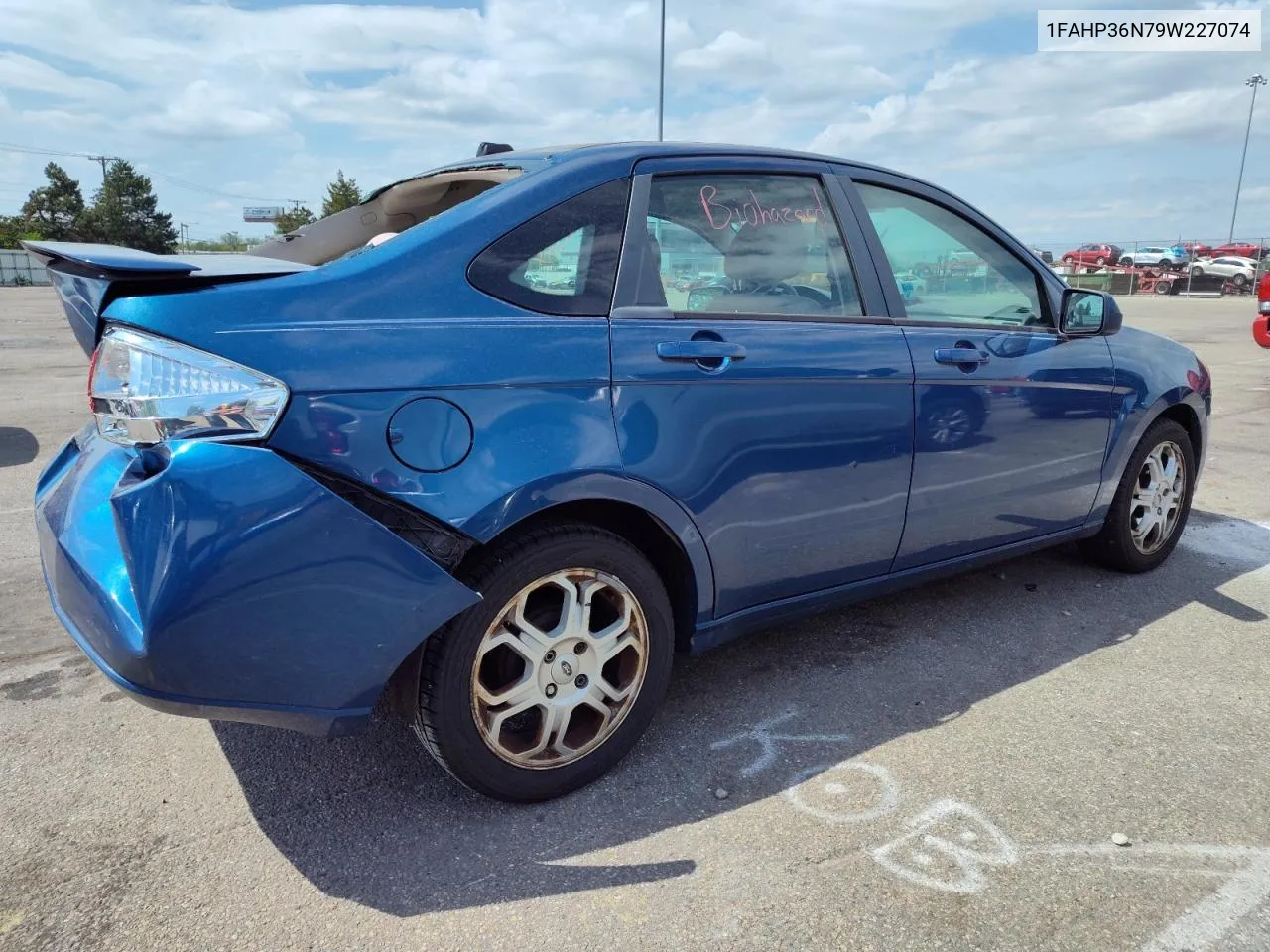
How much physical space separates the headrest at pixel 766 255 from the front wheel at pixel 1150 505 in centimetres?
208

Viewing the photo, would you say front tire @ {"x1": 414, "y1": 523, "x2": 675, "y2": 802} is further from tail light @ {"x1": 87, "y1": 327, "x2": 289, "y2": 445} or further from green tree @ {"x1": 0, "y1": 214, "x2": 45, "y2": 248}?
green tree @ {"x1": 0, "y1": 214, "x2": 45, "y2": 248}

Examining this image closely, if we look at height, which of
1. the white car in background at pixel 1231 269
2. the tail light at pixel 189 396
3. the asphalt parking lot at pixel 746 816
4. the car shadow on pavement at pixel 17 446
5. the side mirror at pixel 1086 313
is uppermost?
the white car in background at pixel 1231 269

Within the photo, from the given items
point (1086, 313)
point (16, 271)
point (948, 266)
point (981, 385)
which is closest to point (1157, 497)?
point (1086, 313)

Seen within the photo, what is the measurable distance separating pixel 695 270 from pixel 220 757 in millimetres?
2008

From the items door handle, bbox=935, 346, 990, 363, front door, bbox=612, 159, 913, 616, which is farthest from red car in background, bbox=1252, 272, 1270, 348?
front door, bbox=612, 159, 913, 616

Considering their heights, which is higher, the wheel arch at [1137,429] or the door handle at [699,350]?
the door handle at [699,350]

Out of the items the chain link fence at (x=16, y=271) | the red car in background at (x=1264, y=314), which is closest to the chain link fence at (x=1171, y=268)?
the red car in background at (x=1264, y=314)

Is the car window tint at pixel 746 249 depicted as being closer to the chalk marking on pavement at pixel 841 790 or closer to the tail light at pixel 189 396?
the tail light at pixel 189 396

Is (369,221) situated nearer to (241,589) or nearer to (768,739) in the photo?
(241,589)

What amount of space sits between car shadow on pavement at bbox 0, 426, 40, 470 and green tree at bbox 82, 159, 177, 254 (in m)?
70.1

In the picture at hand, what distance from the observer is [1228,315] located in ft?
85.9

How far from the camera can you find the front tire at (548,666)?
2279 millimetres

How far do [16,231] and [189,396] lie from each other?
273 ft

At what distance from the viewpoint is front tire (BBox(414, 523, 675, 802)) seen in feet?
7.48
